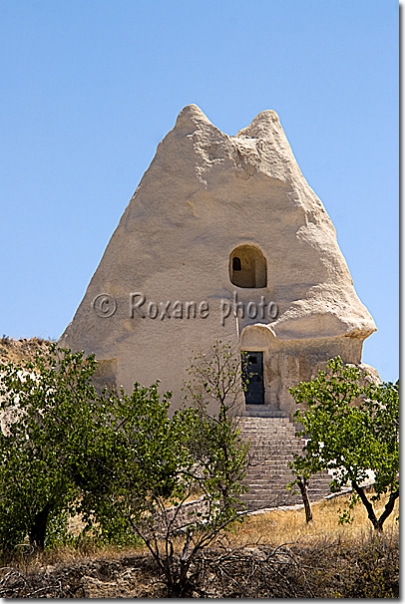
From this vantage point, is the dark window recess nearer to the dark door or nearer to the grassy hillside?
the dark door

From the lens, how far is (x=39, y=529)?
53.7ft

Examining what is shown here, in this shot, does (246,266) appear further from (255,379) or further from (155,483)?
(155,483)

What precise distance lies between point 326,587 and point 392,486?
9.44 feet

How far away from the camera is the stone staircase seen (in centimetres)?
2153

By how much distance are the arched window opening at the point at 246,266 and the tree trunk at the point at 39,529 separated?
45.7 feet

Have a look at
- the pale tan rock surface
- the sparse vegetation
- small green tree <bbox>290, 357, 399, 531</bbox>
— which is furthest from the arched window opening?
the sparse vegetation

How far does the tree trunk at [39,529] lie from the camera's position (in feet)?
53.4

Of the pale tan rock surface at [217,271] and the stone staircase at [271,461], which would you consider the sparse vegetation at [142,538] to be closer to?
the stone staircase at [271,461]

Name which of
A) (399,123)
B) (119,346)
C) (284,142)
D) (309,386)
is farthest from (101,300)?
(399,123)

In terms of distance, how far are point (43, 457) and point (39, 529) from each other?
4.68 ft

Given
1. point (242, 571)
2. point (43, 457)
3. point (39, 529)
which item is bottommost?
point (242, 571)

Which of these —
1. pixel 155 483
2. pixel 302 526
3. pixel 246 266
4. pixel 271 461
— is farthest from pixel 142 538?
pixel 246 266

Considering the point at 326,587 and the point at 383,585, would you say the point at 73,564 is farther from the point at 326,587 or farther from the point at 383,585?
the point at 383,585

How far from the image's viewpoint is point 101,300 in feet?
88.3
